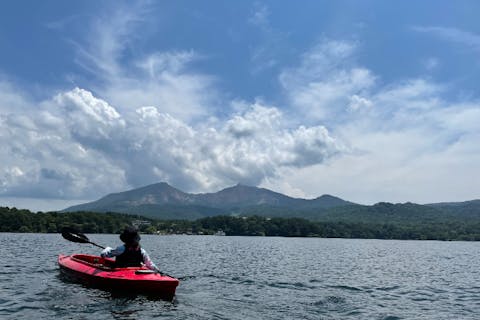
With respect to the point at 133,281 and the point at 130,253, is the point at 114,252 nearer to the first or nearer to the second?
the point at 130,253

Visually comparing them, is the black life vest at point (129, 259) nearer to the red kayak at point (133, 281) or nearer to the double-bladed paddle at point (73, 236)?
the red kayak at point (133, 281)

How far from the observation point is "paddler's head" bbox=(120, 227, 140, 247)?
75.7 ft

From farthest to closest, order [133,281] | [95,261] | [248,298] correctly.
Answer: [95,261] → [248,298] → [133,281]

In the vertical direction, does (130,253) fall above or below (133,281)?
above

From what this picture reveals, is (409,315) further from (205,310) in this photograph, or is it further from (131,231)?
(131,231)

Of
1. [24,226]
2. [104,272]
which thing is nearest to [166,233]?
[24,226]

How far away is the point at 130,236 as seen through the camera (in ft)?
75.8

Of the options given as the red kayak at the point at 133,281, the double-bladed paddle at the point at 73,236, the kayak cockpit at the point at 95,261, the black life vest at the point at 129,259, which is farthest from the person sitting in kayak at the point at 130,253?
the double-bladed paddle at the point at 73,236

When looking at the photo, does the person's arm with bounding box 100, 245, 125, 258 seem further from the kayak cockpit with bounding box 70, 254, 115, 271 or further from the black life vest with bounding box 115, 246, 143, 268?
the kayak cockpit with bounding box 70, 254, 115, 271

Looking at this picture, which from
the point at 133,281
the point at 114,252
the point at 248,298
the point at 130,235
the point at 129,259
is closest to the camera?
the point at 133,281

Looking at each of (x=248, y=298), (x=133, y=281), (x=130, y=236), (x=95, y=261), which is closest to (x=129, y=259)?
(x=130, y=236)

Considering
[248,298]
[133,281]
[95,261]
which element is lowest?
[248,298]

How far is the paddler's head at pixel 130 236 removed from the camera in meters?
23.1

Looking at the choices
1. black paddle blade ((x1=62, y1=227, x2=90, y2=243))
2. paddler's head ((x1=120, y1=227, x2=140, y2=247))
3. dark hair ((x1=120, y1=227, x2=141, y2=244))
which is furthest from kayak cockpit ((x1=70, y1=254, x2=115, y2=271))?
dark hair ((x1=120, y1=227, x2=141, y2=244))
